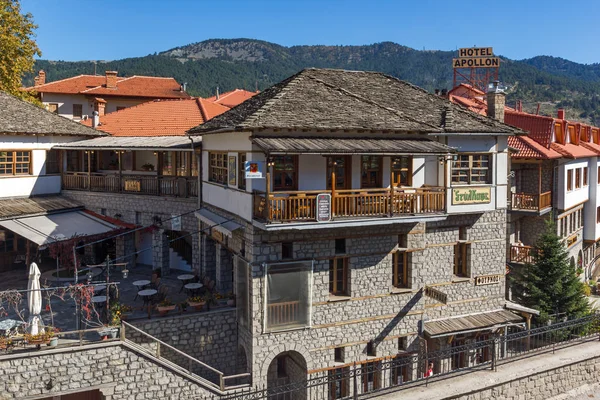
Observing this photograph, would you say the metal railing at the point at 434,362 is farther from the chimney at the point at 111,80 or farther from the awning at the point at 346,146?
the chimney at the point at 111,80

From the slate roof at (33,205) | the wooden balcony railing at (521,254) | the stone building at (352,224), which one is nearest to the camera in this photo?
the stone building at (352,224)

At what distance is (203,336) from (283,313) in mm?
3191

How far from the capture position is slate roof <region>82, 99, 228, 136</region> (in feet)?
95.2

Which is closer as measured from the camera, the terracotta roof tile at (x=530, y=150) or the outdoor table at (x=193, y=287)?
the outdoor table at (x=193, y=287)

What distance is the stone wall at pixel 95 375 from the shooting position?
15.2m

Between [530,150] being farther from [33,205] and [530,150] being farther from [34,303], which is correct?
[33,205]

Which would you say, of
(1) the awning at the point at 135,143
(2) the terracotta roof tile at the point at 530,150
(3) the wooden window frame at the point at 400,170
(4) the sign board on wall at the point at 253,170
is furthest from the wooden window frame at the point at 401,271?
(2) the terracotta roof tile at the point at 530,150

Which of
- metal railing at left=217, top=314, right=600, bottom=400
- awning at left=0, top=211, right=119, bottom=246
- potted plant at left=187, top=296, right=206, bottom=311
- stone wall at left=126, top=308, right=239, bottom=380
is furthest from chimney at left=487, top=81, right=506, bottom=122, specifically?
awning at left=0, top=211, right=119, bottom=246

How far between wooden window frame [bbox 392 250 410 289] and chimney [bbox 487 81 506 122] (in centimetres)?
859

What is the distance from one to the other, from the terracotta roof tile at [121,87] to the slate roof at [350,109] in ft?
101

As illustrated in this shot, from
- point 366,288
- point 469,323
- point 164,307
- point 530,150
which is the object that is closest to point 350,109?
point 366,288

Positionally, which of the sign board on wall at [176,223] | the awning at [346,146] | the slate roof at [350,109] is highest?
the slate roof at [350,109]

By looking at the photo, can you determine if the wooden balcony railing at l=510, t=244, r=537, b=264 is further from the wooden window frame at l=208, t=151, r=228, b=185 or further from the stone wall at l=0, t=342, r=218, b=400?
the stone wall at l=0, t=342, r=218, b=400

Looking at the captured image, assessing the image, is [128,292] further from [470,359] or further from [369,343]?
[470,359]
